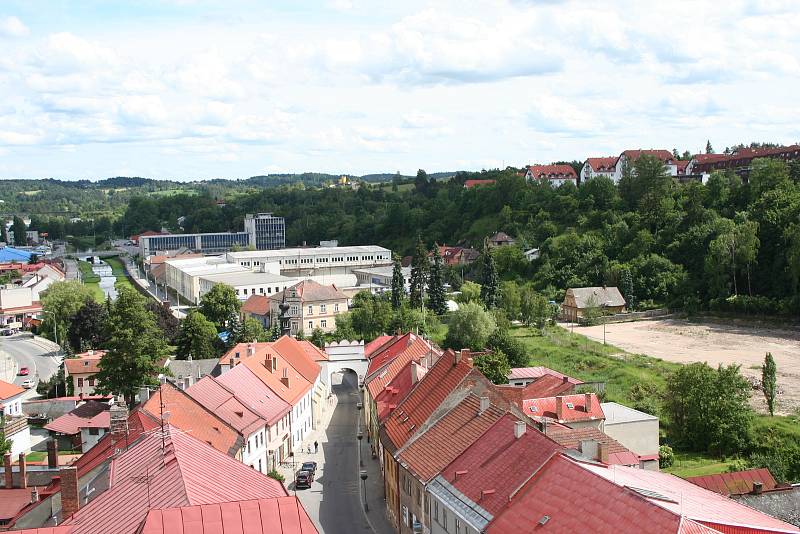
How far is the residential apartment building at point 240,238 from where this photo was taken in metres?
165

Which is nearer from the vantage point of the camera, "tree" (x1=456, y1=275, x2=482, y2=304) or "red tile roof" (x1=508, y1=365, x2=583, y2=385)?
"red tile roof" (x1=508, y1=365, x2=583, y2=385)

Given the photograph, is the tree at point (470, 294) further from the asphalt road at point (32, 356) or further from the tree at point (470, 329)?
the asphalt road at point (32, 356)

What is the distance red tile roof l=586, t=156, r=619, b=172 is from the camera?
136m

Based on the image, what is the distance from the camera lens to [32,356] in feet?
249

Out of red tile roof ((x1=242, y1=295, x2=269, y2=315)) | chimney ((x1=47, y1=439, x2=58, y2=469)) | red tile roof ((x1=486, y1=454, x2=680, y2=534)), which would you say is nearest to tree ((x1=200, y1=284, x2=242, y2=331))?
red tile roof ((x1=242, y1=295, x2=269, y2=315))

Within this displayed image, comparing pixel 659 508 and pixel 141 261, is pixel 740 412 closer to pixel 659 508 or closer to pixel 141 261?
pixel 659 508

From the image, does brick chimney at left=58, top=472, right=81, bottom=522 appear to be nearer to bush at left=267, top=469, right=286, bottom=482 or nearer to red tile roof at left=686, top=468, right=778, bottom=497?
bush at left=267, top=469, right=286, bottom=482

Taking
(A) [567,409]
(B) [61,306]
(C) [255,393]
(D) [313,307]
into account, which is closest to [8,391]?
(C) [255,393]

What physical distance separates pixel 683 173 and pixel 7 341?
315 feet

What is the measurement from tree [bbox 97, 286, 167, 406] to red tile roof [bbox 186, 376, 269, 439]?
1025cm

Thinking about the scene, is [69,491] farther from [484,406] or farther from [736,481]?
[736,481]

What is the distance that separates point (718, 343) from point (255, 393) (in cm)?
4321

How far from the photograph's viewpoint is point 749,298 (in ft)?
257

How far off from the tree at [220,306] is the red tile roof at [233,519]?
198 feet
